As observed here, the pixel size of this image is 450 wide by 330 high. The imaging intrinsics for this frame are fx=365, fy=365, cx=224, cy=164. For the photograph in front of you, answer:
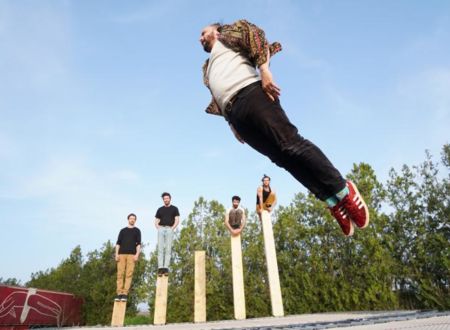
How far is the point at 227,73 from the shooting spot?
2363 millimetres

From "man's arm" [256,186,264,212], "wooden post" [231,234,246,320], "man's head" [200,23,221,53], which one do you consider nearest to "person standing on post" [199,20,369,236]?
"man's head" [200,23,221,53]

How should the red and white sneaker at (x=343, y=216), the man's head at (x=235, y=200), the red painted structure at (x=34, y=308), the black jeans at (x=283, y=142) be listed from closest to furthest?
the black jeans at (x=283, y=142), the red and white sneaker at (x=343, y=216), the red painted structure at (x=34, y=308), the man's head at (x=235, y=200)

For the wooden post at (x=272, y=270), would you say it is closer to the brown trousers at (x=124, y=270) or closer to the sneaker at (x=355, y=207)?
the brown trousers at (x=124, y=270)

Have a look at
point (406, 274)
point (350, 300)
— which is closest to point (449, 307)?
point (406, 274)

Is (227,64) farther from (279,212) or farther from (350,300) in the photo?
(279,212)

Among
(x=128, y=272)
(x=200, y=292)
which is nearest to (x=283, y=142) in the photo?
(x=200, y=292)

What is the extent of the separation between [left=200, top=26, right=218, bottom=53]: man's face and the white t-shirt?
13cm

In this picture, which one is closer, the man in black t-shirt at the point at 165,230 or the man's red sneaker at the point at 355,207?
the man's red sneaker at the point at 355,207

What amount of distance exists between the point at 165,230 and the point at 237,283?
6.32 ft

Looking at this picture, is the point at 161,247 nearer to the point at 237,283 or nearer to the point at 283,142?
the point at 237,283

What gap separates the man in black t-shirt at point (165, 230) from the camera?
7.91 meters

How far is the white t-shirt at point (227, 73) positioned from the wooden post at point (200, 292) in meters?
6.05

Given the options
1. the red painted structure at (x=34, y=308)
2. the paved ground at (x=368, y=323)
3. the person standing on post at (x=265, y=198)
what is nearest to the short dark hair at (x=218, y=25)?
Answer: the paved ground at (x=368, y=323)

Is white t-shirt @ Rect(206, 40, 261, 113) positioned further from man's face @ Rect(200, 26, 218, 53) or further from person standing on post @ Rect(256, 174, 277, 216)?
person standing on post @ Rect(256, 174, 277, 216)
